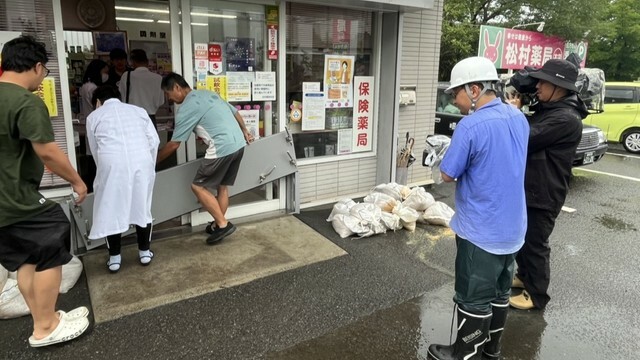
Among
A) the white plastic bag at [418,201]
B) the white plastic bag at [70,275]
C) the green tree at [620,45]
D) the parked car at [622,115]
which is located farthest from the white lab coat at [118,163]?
the green tree at [620,45]

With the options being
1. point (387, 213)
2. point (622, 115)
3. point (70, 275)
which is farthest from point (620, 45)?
point (70, 275)

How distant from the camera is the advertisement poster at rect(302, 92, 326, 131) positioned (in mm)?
5586

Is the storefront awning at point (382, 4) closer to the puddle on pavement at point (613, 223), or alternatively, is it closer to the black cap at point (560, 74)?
the black cap at point (560, 74)

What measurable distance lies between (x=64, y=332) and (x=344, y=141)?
4.02 m

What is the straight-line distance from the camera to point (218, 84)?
15.8ft

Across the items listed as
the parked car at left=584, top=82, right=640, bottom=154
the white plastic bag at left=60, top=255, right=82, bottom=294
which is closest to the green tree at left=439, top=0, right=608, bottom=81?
the parked car at left=584, top=82, right=640, bottom=154

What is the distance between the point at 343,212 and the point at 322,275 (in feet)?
4.03

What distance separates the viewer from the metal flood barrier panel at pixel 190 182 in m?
3.99

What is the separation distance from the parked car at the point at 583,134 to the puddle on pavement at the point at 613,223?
1.24 meters

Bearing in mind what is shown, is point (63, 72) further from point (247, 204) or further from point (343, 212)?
point (343, 212)

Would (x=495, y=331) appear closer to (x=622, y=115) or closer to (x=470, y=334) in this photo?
(x=470, y=334)

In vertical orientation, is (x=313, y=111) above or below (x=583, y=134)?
above

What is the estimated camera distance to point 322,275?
13.1 ft

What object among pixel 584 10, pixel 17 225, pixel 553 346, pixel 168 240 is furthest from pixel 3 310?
pixel 584 10
